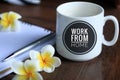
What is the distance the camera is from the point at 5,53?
61 centimetres

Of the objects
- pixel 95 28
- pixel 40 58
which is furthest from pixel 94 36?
pixel 40 58

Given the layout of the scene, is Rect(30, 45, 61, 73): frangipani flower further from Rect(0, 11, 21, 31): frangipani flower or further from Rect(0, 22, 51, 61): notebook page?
Rect(0, 11, 21, 31): frangipani flower

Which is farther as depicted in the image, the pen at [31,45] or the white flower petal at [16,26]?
the white flower petal at [16,26]

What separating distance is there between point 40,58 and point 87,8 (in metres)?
0.20

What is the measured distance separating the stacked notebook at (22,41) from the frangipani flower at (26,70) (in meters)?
0.04

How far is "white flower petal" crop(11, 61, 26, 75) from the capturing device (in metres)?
0.52

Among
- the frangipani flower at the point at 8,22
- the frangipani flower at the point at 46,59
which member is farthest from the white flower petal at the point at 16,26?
the frangipani flower at the point at 46,59

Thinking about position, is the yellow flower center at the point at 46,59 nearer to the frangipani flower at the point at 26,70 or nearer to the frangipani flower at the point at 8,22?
the frangipani flower at the point at 26,70

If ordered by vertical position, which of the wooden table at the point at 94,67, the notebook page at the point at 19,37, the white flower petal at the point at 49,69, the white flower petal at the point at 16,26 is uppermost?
the white flower petal at the point at 16,26

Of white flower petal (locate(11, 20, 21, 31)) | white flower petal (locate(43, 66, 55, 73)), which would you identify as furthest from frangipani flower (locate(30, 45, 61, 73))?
white flower petal (locate(11, 20, 21, 31))

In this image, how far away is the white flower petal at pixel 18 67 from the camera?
52 centimetres

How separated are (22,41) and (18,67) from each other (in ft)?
0.50

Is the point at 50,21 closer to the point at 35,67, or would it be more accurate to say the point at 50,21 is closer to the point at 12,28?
the point at 12,28

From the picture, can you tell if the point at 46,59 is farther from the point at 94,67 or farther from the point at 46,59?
the point at 94,67
